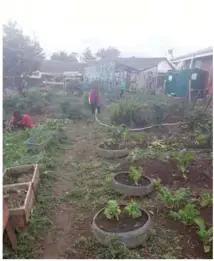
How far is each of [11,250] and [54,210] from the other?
1056 millimetres

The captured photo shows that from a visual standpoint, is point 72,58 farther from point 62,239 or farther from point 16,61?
point 62,239

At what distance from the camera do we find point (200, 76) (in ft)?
53.2

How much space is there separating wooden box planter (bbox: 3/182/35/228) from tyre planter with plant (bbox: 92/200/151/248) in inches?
35.4

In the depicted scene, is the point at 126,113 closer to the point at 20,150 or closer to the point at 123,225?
the point at 20,150

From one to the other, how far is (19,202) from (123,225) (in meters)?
1.47

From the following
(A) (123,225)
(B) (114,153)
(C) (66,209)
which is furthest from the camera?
(B) (114,153)

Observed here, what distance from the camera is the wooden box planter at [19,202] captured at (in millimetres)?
3488

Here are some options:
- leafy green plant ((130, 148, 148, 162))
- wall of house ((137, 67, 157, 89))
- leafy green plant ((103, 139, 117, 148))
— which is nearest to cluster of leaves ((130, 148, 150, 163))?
leafy green plant ((130, 148, 148, 162))

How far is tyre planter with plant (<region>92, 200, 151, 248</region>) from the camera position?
3.24 meters

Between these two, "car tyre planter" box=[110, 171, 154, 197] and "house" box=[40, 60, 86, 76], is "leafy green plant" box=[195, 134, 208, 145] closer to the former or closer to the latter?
"car tyre planter" box=[110, 171, 154, 197]

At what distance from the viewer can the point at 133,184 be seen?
4664 mm

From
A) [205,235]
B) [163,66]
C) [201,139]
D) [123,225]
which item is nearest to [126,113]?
[201,139]

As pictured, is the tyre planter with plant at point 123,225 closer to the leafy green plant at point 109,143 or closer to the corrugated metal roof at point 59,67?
the leafy green plant at point 109,143

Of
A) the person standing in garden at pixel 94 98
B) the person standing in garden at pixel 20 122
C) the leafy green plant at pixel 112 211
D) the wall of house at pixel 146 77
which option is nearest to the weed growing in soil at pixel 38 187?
the person standing in garden at pixel 20 122
